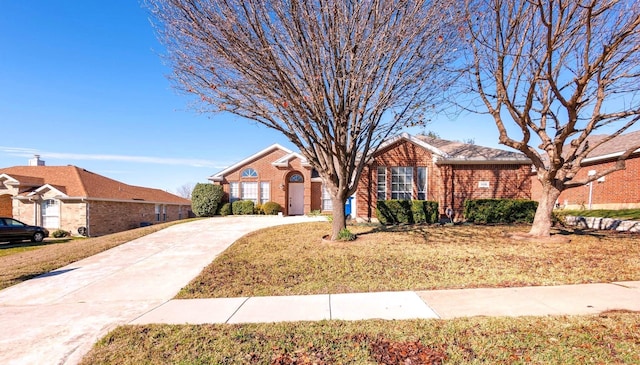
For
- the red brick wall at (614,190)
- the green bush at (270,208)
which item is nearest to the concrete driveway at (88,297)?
the green bush at (270,208)

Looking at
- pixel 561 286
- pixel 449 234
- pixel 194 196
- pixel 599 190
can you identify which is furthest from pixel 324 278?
pixel 599 190

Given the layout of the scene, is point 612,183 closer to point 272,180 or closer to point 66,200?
point 272,180

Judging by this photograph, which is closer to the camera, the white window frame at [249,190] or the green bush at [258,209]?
the green bush at [258,209]

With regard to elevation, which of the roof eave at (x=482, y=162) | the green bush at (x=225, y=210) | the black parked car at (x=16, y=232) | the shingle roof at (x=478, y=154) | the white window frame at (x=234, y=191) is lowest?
the black parked car at (x=16, y=232)

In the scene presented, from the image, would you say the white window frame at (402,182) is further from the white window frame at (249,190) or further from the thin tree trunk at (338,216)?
the white window frame at (249,190)

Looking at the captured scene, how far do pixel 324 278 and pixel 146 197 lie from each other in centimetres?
2651

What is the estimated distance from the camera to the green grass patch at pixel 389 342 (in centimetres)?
320

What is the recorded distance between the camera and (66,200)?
2158 cm

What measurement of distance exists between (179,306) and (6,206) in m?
27.0

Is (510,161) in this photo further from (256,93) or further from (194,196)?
(194,196)

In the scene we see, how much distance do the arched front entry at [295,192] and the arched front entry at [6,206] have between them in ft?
67.9

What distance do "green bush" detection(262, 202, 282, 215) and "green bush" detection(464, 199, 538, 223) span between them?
1329 cm

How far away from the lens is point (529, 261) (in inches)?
283

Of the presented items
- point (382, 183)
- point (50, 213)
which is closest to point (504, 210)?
point (382, 183)
